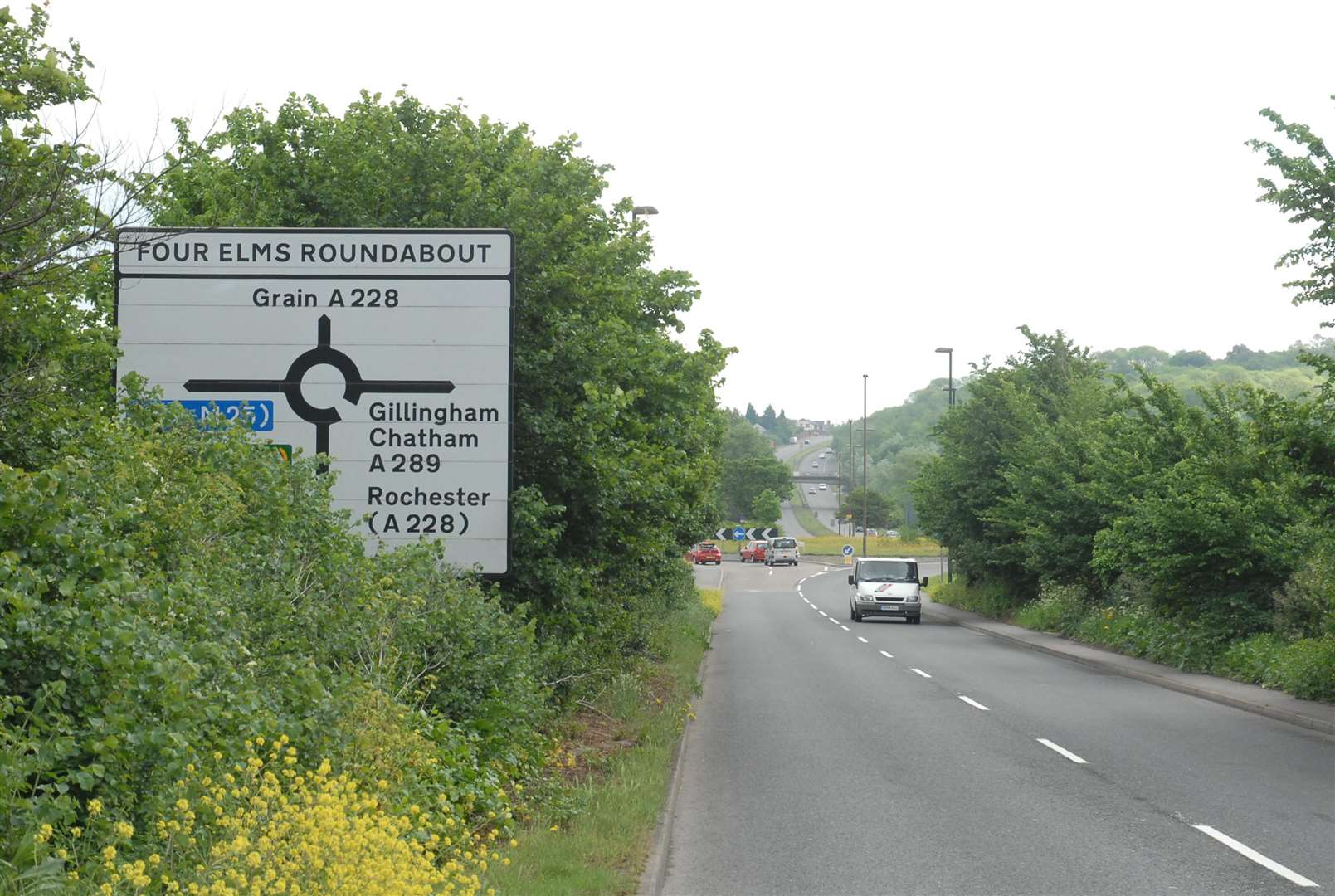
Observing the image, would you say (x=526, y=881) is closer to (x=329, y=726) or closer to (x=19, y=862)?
(x=329, y=726)

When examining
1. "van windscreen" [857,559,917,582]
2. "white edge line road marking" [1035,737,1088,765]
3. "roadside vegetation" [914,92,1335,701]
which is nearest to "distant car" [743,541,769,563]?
"roadside vegetation" [914,92,1335,701]

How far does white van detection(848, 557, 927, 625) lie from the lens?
41.6m

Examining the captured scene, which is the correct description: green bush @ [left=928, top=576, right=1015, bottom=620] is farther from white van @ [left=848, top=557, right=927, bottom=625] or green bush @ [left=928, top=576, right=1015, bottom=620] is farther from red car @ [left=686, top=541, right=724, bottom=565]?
red car @ [left=686, top=541, right=724, bottom=565]

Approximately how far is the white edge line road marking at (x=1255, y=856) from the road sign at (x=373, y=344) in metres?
5.23

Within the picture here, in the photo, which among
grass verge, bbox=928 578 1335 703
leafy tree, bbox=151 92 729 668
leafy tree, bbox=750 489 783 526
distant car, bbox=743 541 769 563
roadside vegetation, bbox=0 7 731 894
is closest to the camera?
roadside vegetation, bbox=0 7 731 894

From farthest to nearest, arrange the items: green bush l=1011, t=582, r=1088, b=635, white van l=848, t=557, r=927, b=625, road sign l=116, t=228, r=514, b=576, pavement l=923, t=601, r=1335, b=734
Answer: white van l=848, t=557, r=927, b=625 < green bush l=1011, t=582, r=1088, b=635 < pavement l=923, t=601, r=1335, b=734 < road sign l=116, t=228, r=514, b=576

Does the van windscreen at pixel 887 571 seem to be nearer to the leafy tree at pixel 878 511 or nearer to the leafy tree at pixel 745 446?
the leafy tree at pixel 878 511

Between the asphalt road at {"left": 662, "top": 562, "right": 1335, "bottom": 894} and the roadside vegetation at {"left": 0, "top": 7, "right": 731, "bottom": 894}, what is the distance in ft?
3.25

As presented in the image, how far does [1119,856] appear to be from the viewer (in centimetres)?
871

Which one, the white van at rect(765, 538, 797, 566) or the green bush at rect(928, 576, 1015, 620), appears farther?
the white van at rect(765, 538, 797, 566)

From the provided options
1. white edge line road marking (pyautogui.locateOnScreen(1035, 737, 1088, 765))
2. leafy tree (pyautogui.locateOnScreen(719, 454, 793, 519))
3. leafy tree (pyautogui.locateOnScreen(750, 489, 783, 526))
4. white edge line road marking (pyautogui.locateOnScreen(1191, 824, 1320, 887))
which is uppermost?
leafy tree (pyautogui.locateOnScreen(719, 454, 793, 519))

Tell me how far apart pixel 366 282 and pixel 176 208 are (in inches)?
340

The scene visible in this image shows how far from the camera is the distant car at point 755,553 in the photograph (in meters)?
97.0

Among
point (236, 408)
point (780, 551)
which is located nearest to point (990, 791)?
point (236, 408)
